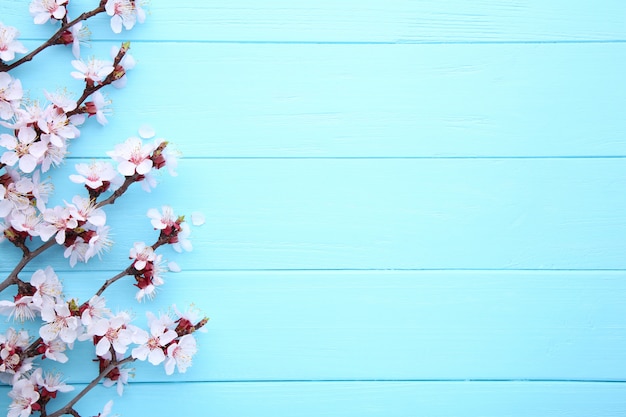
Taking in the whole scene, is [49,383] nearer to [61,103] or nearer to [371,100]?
[61,103]

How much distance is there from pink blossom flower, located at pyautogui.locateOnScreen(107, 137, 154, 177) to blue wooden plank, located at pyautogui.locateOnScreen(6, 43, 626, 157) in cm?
7

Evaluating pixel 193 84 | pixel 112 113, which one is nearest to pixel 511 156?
pixel 193 84

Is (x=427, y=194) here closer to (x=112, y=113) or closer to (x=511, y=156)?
(x=511, y=156)

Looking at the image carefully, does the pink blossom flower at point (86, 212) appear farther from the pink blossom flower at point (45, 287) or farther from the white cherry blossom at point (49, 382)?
the white cherry blossom at point (49, 382)

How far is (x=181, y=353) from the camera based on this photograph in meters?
0.95

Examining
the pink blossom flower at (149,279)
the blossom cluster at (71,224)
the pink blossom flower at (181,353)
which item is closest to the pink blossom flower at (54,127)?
the blossom cluster at (71,224)

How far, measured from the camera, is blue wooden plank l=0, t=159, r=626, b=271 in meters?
1.01

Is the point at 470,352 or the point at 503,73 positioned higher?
the point at 503,73

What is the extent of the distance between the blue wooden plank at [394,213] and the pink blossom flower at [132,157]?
0.08 meters

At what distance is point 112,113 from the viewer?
0.99 m

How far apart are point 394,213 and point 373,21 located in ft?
1.02

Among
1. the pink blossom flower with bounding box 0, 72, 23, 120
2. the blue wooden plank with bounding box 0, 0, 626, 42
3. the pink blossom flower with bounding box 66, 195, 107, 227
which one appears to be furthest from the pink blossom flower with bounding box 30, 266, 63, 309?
the blue wooden plank with bounding box 0, 0, 626, 42

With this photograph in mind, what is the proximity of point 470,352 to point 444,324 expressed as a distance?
2.5 inches

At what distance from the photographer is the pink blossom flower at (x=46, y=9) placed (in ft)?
Answer: 3.09
